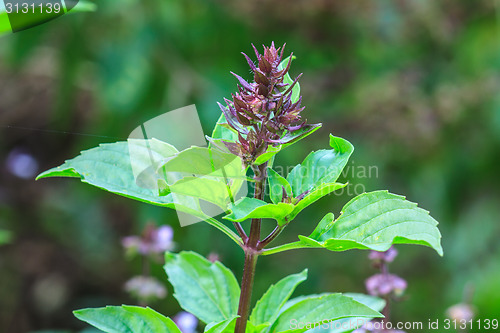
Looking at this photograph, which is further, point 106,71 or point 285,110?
point 106,71

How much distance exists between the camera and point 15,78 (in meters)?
1.96

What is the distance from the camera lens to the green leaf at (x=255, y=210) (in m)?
0.38

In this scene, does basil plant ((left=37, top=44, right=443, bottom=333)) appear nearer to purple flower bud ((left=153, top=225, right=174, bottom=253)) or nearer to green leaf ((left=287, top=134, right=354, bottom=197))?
green leaf ((left=287, top=134, right=354, bottom=197))

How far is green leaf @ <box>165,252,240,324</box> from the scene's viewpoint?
51cm

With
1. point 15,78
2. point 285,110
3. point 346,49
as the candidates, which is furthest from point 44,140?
point 285,110

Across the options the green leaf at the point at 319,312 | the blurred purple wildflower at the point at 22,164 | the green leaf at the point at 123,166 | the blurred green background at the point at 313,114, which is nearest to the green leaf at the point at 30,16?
the green leaf at the point at 123,166

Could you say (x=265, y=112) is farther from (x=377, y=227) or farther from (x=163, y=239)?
(x=163, y=239)

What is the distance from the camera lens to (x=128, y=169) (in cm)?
49

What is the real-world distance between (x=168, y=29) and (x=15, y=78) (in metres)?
0.81

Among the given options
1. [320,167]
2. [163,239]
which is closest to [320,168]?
[320,167]

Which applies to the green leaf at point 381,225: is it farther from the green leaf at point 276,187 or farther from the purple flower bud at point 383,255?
the purple flower bud at point 383,255

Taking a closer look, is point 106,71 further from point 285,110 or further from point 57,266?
point 285,110

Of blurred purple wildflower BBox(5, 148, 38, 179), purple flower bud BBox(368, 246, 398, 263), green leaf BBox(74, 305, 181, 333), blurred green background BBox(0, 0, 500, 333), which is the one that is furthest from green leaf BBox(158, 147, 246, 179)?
blurred purple wildflower BBox(5, 148, 38, 179)

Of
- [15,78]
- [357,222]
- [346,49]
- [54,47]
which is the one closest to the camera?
[357,222]
